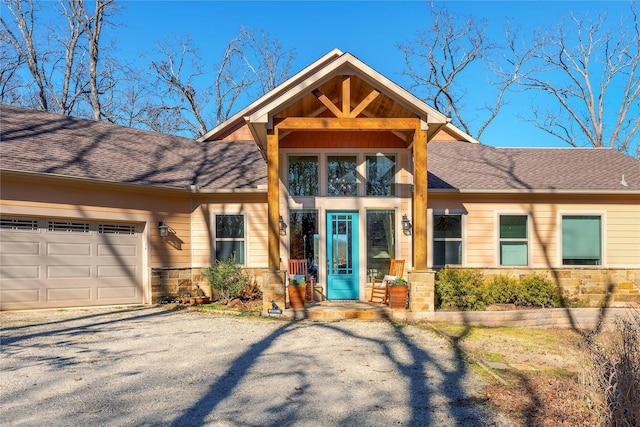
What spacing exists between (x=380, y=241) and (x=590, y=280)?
537 cm

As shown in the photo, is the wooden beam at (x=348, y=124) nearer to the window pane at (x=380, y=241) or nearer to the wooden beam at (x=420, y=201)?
the wooden beam at (x=420, y=201)

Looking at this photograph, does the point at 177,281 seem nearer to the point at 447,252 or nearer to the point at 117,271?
the point at 117,271

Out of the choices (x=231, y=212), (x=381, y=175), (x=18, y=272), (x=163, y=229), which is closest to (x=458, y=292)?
(x=381, y=175)

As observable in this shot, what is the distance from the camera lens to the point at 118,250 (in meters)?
10.5

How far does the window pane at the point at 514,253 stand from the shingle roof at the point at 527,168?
4.65ft

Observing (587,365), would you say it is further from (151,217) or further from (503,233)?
(151,217)

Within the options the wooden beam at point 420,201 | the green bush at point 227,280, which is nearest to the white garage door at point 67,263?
the green bush at point 227,280

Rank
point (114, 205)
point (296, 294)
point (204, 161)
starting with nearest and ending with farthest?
point (296, 294), point (114, 205), point (204, 161)

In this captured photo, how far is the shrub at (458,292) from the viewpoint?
9.72 meters

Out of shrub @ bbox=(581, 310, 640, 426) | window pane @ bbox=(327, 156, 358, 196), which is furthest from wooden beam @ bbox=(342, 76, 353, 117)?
shrub @ bbox=(581, 310, 640, 426)

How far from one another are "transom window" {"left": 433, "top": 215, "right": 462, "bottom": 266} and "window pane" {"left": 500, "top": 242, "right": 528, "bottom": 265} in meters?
1.09

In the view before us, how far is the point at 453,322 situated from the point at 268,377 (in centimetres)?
488

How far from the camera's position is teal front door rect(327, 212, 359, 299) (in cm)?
1066

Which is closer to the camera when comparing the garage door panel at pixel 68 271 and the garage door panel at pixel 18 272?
the garage door panel at pixel 18 272
